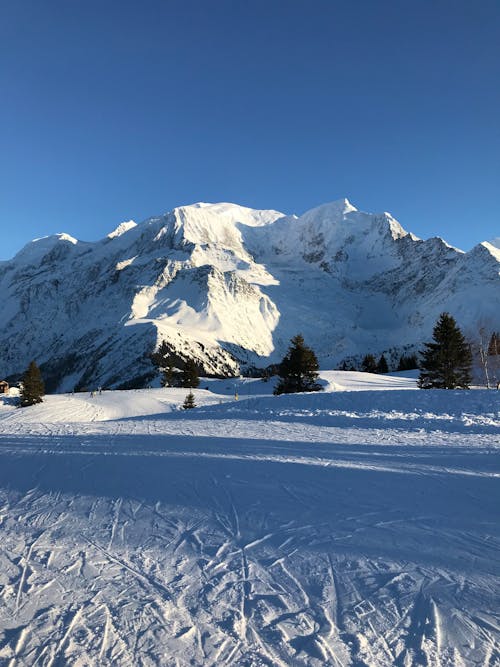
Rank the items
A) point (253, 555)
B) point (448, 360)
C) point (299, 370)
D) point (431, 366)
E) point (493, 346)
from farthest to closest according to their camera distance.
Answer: point (493, 346) < point (299, 370) < point (431, 366) < point (448, 360) < point (253, 555)

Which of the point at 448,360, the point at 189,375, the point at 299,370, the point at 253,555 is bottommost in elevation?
the point at 189,375

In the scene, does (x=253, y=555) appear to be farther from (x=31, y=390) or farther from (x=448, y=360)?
(x=31, y=390)

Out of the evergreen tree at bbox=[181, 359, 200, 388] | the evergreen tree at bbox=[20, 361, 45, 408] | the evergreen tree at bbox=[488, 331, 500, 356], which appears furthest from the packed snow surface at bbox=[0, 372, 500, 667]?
the evergreen tree at bbox=[181, 359, 200, 388]

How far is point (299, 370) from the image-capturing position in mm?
39469

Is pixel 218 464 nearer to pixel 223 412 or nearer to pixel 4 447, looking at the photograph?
pixel 4 447

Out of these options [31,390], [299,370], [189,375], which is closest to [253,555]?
[299,370]

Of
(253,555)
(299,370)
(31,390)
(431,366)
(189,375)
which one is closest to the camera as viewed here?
(253,555)

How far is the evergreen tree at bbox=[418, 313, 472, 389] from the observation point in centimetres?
3266

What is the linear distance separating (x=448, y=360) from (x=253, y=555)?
32.3m

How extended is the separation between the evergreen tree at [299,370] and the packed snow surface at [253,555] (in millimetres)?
26964

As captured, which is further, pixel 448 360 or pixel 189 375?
pixel 189 375

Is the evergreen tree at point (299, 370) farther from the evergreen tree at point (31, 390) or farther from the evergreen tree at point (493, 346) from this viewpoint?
the evergreen tree at point (31, 390)

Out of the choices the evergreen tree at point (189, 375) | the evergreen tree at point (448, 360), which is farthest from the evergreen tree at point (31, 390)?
the evergreen tree at point (448, 360)

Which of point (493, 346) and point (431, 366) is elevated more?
point (493, 346)
